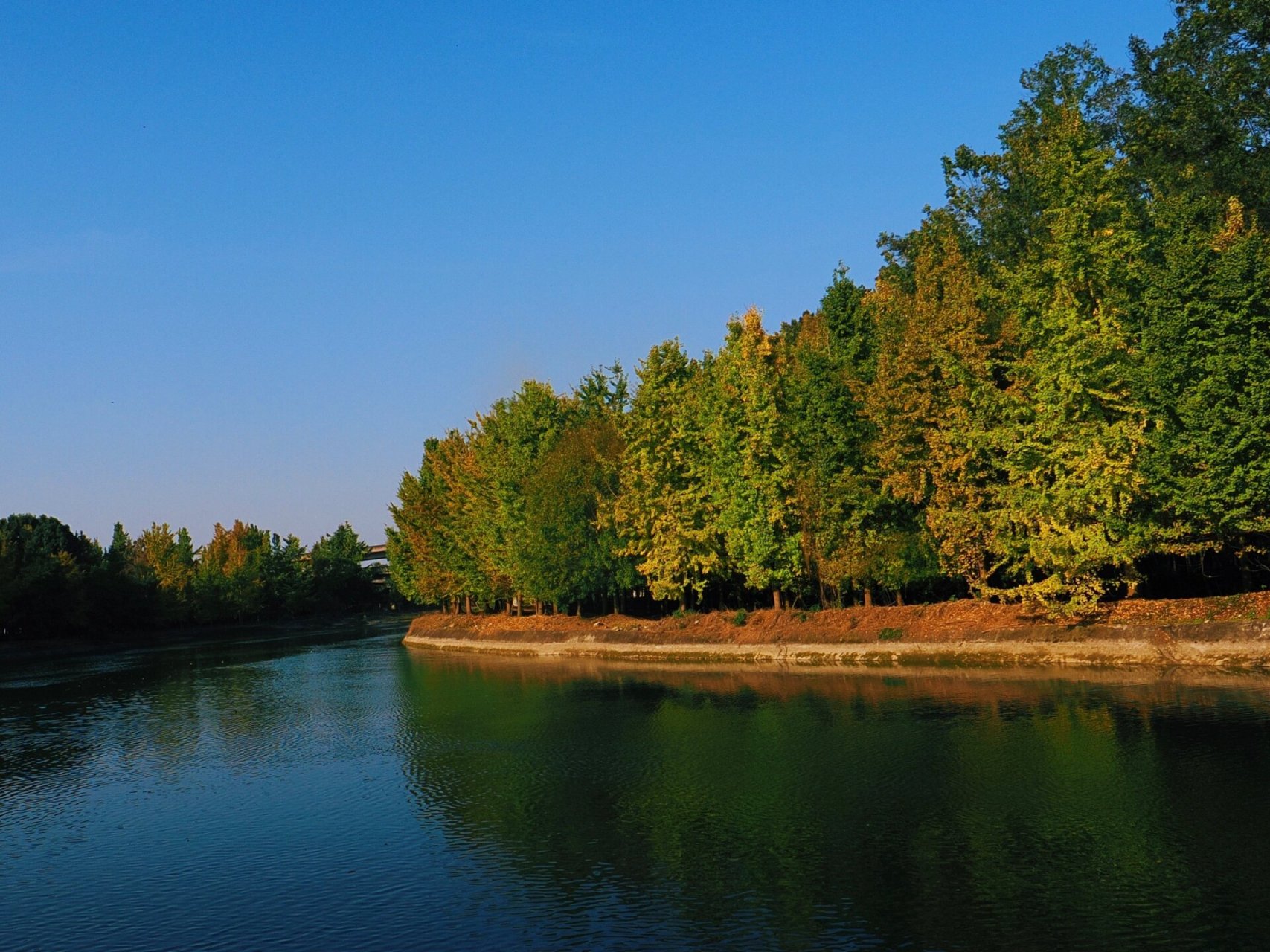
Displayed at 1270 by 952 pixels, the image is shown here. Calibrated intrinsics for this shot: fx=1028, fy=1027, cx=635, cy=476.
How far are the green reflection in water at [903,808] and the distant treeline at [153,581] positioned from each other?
85.6 meters

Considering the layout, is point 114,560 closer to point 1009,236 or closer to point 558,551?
point 558,551

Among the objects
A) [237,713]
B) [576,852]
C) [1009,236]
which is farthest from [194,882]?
[1009,236]

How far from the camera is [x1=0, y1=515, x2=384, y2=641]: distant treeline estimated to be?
11144 cm

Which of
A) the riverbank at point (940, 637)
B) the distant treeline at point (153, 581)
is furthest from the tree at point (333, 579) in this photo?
the riverbank at point (940, 637)

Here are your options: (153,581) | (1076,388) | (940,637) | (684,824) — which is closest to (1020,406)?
(1076,388)

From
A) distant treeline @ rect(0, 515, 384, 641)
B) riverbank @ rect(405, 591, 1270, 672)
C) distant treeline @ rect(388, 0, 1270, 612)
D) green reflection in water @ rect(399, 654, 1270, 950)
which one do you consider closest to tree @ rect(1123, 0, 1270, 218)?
distant treeline @ rect(388, 0, 1270, 612)

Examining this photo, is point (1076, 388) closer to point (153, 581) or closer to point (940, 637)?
point (940, 637)

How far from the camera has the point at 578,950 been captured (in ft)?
60.4

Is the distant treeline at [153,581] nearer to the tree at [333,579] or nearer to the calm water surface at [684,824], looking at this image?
the tree at [333,579]

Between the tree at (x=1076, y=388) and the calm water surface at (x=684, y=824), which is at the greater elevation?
the tree at (x=1076, y=388)

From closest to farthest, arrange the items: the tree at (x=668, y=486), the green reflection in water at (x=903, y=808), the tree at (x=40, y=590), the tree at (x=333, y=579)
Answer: the green reflection in water at (x=903, y=808), the tree at (x=668, y=486), the tree at (x=40, y=590), the tree at (x=333, y=579)

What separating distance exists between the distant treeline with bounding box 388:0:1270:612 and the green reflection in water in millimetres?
9211

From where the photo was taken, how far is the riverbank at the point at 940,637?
136ft

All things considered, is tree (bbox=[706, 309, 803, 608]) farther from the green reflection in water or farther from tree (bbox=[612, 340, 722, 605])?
the green reflection in water
